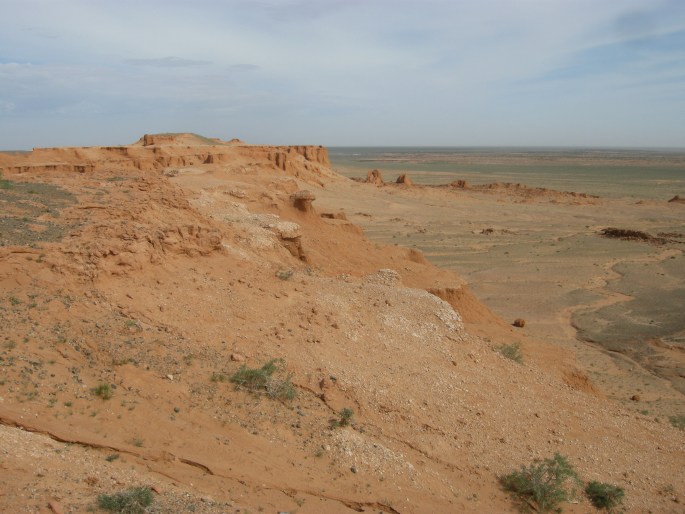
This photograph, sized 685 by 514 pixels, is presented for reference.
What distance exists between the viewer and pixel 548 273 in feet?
81.2

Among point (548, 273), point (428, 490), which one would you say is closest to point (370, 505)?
point (428, 490)

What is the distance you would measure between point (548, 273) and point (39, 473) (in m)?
23.2

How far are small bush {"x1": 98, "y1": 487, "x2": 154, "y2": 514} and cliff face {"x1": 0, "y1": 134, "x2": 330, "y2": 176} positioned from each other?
62.1 feet

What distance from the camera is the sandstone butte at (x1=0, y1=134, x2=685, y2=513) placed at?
18.4 feet

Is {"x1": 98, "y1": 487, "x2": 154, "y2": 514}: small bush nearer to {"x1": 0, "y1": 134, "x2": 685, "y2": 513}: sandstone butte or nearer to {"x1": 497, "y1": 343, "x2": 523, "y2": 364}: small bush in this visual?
{"x1": 0, "y1": 134, "x2": 685, "y2": 513}: sandstone butte

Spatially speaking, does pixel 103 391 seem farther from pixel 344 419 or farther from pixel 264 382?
pixel 344 419

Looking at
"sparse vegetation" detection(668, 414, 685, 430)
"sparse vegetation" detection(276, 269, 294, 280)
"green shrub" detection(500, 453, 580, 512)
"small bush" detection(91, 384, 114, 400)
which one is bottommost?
"sparse vegetation" detection(668, 414, 685, 430)

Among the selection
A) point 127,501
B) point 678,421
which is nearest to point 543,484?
point 127,501

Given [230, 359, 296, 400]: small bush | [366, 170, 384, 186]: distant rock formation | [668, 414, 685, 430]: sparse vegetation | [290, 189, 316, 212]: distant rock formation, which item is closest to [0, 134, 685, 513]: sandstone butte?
[230, 359, 296, 400]: small bush

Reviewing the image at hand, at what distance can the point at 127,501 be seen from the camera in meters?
4.62

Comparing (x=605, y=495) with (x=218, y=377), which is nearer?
(x=218, y=377)

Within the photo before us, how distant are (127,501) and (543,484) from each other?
513 cm

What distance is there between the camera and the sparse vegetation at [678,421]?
34.8 feet

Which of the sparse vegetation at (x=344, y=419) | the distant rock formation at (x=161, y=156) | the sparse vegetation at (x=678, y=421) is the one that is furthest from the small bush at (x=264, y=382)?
the distant rock formation at (x=161, y=156)
